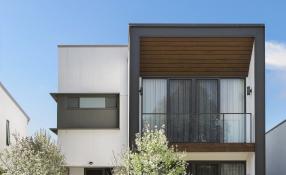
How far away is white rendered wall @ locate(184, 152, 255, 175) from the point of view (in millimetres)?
23844

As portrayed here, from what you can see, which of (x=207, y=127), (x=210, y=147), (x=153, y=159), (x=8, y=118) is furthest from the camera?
(x=8, y=118)

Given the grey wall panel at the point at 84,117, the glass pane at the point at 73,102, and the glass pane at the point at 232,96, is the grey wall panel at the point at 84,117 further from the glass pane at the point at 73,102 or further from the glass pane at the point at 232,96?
the glass pane at the point at 232,96

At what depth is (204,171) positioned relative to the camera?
976 inches

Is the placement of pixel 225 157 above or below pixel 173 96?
below

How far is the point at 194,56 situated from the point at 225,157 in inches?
176

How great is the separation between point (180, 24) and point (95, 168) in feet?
26.1

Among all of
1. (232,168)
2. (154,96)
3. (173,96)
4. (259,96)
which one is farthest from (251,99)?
(154,96)

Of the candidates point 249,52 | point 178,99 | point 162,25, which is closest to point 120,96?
point 178,99

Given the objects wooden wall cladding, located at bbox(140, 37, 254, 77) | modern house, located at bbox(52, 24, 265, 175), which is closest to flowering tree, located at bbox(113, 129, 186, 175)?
modern house, located at bbox(52, 24, 265, 175)

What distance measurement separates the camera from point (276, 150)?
1147 inches

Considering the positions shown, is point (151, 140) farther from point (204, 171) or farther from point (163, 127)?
point (204, 171)

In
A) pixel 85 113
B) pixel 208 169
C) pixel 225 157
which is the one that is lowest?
pixel 208 169

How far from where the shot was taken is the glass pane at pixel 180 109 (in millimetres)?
24031

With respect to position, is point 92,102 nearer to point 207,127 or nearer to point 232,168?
point 207,127
